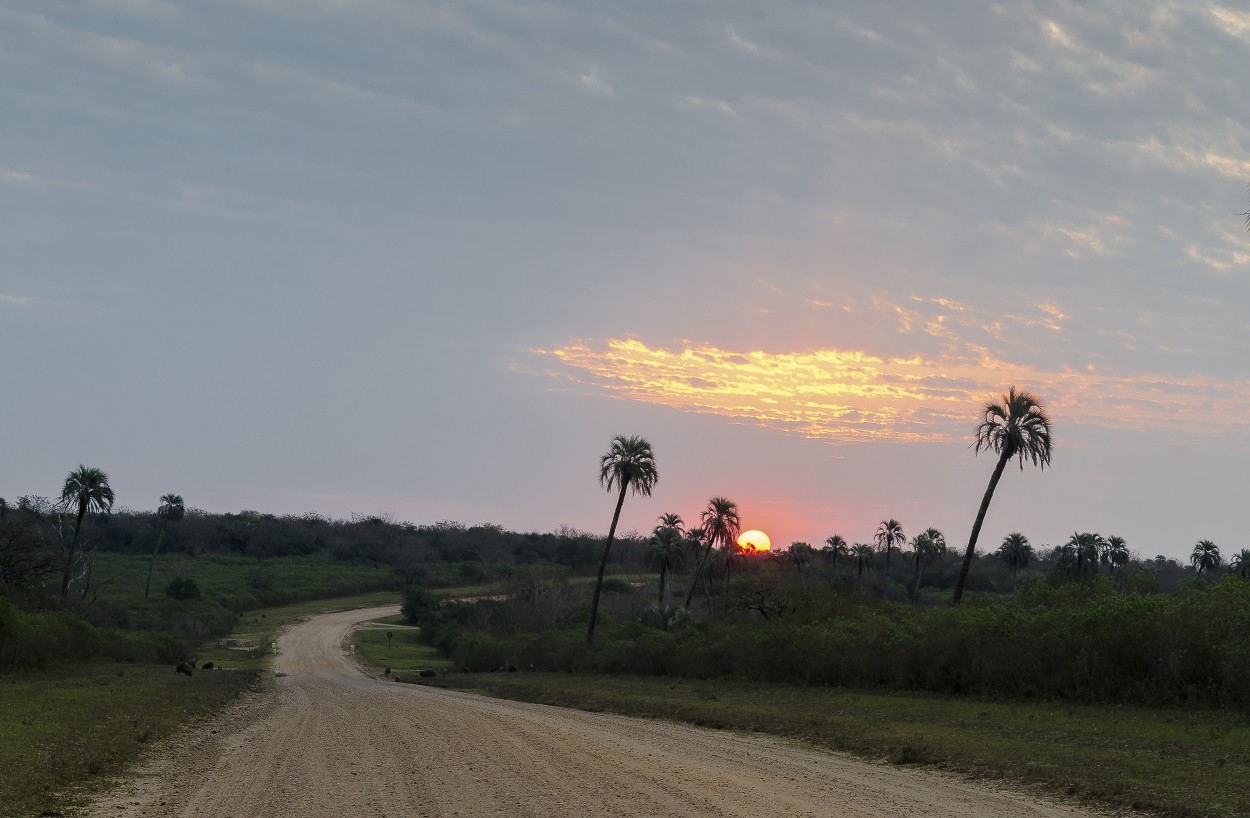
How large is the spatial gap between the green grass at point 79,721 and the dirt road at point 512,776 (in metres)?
0.78

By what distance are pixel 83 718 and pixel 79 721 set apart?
781 mm

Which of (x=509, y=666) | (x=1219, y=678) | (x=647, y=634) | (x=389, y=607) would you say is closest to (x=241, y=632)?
(x=389, y=607)

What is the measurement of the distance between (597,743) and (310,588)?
389 ft

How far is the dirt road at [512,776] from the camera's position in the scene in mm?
14805

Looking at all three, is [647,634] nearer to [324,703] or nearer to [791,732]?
[324,703]

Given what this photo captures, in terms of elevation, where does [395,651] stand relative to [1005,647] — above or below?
below

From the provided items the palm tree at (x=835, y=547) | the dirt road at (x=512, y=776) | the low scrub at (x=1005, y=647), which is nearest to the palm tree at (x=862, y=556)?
the palm tree at (x=835, y=547)

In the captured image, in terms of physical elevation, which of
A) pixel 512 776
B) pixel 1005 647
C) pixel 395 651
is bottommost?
pixel 395 651

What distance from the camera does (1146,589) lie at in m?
38.4

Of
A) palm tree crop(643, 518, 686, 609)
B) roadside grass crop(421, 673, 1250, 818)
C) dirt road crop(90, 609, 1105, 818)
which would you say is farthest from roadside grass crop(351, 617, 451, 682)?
dirt road crop(90, 609, 1105, 818)

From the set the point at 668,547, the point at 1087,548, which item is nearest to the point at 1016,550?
the point at 1087,548

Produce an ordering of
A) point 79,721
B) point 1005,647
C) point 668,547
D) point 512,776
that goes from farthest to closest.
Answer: point 668,547
point 1005,647
point 79,721
point 512,776

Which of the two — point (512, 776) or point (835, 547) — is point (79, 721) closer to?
point (512, 776)

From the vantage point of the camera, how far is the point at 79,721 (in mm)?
24750
